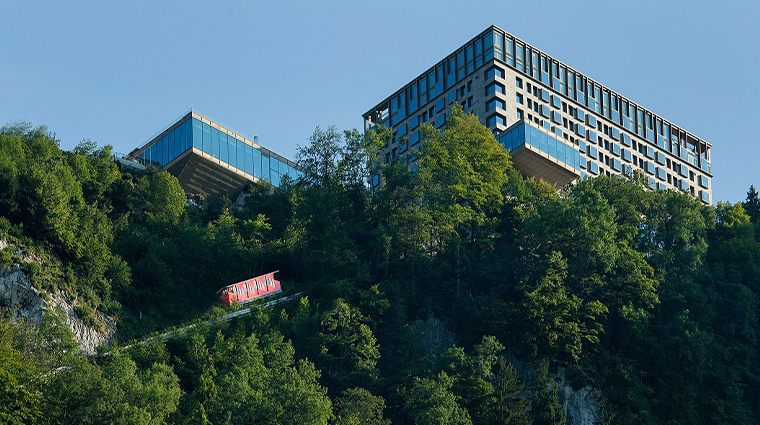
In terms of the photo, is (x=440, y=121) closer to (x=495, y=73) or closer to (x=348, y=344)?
(x=495, y=73)

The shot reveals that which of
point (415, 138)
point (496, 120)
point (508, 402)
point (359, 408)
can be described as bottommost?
point (359, 408)

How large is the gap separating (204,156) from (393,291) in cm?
3052

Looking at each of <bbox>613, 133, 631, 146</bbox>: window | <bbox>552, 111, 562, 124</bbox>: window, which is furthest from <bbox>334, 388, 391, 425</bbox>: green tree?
<bbox>613, 133, 631, 146</bbox>: window

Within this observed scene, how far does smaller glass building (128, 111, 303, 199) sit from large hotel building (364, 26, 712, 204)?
15293 mm

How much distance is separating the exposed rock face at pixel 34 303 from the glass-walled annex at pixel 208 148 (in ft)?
105

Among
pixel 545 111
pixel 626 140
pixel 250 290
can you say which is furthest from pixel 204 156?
pixel 626 140

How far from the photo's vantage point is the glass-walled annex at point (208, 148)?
102938 millimetres

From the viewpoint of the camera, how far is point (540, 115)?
126 metres

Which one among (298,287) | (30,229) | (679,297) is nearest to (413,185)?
(298,287)

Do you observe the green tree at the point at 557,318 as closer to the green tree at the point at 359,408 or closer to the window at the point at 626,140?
the green tree at the point at 359,408

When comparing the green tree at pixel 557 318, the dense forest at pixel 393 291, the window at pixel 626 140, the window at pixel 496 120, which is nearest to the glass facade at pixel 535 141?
the window at pixel 496 120

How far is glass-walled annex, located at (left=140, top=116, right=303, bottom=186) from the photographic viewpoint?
102938mm

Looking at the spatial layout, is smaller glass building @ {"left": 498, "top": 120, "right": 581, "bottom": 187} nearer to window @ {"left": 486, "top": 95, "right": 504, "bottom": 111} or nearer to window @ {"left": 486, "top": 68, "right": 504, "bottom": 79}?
window @ {"left": 486, "top": 95, "right": 504, "bottom": 111}

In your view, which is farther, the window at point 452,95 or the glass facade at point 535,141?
the window at point 452,95
